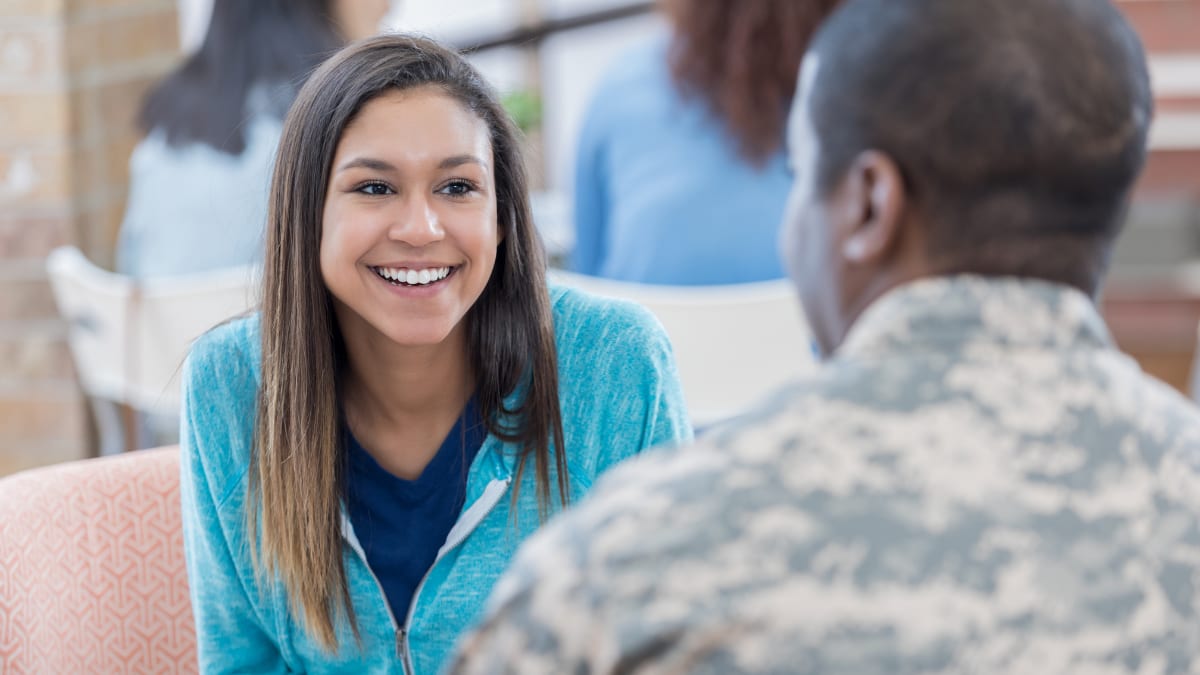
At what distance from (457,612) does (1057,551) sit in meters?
0.76

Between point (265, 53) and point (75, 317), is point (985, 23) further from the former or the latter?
point (75, 317)

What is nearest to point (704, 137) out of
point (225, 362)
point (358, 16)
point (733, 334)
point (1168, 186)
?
point (733, 334)

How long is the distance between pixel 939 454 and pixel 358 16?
6.07ft

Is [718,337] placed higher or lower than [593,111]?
lower

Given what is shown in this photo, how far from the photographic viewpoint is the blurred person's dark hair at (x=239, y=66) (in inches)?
90.5

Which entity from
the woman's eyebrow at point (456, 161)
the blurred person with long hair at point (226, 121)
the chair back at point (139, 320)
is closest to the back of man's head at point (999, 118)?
the woman's eyebrow at point (456, 161)

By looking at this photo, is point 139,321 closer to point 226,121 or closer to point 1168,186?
point 226,121

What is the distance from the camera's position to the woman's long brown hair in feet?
4.44

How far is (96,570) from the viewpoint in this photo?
1.36 m

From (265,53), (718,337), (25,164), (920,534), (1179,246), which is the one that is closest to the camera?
(920,534)

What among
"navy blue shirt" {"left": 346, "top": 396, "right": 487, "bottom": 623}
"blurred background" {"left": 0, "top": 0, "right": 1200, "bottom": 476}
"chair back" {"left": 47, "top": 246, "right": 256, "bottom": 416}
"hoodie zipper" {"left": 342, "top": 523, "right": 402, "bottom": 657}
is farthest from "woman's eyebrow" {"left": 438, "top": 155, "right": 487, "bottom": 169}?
"blurred background" {"left": 0, "top": 0, "right": 1200, "bottom": 476}

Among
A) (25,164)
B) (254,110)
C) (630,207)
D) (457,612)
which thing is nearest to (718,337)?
(630,207)

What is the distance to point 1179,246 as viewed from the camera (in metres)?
5.15

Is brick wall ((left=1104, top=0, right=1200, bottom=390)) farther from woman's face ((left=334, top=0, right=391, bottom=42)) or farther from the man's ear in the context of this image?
the man's ear
